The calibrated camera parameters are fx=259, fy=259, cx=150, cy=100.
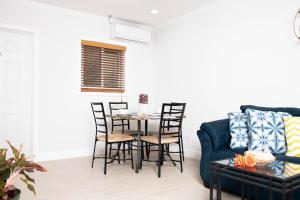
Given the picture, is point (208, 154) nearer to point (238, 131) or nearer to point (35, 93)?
point (238, 131)

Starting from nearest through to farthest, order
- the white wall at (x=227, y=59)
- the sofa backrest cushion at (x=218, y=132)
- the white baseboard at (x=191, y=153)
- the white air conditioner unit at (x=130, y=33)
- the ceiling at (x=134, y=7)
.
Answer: the sofa backrest cushion at (x=218, y=132), the white wall at (x=227, y=59), the ceiling at (x=134, y=7), the white baseboard at (x=191, y=153), the white air conditioner unit at (x=130, y=33)

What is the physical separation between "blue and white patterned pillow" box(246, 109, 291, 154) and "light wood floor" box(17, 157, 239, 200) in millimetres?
649

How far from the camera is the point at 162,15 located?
4.56 metres

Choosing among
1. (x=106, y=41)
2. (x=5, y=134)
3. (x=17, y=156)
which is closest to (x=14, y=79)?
(x=5, y=134)

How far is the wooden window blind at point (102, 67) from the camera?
14.9ft

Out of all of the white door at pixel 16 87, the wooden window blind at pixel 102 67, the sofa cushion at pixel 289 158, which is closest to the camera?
the sofa cushion at pixel 289 158

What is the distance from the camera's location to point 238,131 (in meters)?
2.99

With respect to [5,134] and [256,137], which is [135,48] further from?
[256,137]

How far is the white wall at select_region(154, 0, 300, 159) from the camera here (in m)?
3.24

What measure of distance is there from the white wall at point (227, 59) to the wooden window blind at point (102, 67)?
77cm

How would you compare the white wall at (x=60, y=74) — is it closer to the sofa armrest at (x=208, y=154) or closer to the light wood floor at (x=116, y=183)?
the light wood floor at (x=116, y=183)

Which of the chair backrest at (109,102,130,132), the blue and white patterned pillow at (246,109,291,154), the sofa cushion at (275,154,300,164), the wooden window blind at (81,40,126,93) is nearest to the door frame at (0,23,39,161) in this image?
the wooden window blind at (81,40,126,93)

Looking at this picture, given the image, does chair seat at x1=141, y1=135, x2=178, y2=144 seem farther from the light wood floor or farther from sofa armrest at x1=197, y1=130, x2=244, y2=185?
sofa armrest at x1=197, y1=130, x2=244, y2=185

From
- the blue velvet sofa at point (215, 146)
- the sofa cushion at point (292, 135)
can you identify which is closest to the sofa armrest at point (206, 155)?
the blue velvet sofa at point (215, 146)
